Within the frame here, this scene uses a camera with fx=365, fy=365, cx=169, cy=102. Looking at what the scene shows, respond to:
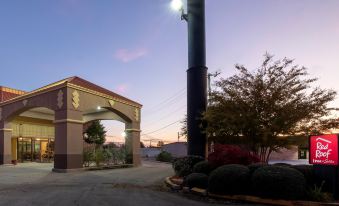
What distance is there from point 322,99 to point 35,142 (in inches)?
1225

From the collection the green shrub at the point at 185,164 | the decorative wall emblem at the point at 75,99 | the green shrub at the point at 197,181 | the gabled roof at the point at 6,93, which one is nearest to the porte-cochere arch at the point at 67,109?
the decorative wall emblem at the point at 75,99

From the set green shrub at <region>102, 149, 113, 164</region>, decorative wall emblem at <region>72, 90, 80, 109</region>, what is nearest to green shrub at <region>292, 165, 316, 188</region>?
decorative wall emblem at <region>72, 90, 80, 109</region>

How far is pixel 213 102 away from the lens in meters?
17.7

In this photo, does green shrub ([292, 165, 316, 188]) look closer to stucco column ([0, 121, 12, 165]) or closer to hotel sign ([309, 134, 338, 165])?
hotel sign ([309, 134, 338, 165])

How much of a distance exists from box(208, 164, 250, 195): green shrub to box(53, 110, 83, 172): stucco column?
1396 cm

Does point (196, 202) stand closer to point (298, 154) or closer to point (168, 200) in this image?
point (168, 200)

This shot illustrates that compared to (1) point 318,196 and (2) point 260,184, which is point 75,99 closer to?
(2) point 260,184

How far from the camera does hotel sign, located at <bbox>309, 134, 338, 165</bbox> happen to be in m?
10.2

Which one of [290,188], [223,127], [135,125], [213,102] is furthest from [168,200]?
[135,125]

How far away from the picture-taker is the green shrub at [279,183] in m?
10.1

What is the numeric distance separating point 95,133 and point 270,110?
1480 inches

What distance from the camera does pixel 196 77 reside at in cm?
1858

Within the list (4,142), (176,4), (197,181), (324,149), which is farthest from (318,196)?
(4,142)

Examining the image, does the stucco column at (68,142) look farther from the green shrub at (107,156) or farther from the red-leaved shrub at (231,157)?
the red-leaved shrub at (231,157)
